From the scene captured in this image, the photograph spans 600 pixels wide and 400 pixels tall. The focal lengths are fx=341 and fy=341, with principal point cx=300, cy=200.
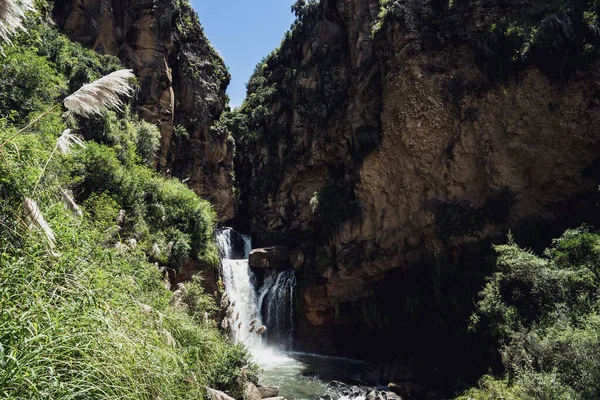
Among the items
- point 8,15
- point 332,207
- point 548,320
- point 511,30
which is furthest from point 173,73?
point 548,320

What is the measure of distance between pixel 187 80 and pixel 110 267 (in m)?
24.1

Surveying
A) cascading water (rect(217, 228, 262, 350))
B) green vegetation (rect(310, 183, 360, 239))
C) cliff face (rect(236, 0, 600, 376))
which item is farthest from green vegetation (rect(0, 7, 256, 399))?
green vegetation (rect(310, 183, 360, 239))

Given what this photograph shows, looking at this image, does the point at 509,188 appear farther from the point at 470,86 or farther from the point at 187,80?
the point at 187,80

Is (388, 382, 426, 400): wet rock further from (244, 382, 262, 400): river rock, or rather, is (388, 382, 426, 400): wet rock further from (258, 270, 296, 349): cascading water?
(258, 270, 296, 349): cascading water

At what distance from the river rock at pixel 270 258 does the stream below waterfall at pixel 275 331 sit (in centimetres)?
54

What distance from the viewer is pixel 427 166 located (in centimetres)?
1764

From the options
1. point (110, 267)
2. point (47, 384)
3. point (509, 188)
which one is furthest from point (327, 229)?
point (47, 384)

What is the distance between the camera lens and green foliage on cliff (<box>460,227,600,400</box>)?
7840 millimetres

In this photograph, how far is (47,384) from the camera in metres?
2.60

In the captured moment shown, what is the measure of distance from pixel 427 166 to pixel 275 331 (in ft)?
41.2

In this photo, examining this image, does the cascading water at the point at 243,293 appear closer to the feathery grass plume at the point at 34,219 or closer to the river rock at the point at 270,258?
the river rock at the point at 270,258

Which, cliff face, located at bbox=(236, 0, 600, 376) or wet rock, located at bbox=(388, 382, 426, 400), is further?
cliff face, located at bbox=(236, 0, 600, 376)

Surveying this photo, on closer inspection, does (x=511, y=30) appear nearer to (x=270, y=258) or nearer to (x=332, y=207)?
(x=332, y=207)

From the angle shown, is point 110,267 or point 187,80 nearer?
point 110,267
